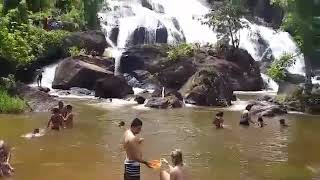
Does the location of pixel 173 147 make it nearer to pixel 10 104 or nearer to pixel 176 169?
pixel 176 169

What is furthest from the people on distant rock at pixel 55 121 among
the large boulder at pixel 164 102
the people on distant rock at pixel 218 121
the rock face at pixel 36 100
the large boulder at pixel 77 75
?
the large boulder at pixel 77 75

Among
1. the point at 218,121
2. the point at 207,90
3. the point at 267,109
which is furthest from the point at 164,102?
the point at 218,121

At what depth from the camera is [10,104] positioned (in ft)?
71.8

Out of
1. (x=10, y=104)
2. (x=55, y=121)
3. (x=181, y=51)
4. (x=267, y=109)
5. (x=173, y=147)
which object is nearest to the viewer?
(x=173, y=147)

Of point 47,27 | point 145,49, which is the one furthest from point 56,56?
point 145,49

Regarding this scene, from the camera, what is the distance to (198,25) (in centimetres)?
4672

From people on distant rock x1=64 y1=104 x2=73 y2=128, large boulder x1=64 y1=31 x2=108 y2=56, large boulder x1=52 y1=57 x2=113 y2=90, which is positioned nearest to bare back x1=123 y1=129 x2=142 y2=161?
people on distant rock x1=64 y1=104 x2=73 y2=128

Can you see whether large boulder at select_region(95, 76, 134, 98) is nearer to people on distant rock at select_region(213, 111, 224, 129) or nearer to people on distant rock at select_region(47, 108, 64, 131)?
people on distant rock at select_region(213, 111, 224, 129)

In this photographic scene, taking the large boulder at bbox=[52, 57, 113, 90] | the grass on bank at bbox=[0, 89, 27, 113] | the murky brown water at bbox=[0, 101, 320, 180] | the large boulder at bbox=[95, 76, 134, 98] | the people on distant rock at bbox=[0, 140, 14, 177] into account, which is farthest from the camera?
the large boulder at bbox=[52, 57, 113, 90]

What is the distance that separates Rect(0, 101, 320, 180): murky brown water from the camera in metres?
12.3

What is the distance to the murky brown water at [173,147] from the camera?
12305 mm

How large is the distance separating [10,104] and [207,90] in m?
10.5

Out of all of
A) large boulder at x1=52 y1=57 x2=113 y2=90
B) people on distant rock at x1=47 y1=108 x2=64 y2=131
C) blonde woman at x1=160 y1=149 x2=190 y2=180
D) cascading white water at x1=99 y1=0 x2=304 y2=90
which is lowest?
people on distant rock at x1=47 y1=108 x2=64 y2=131

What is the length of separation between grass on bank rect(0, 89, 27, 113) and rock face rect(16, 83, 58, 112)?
650mm
